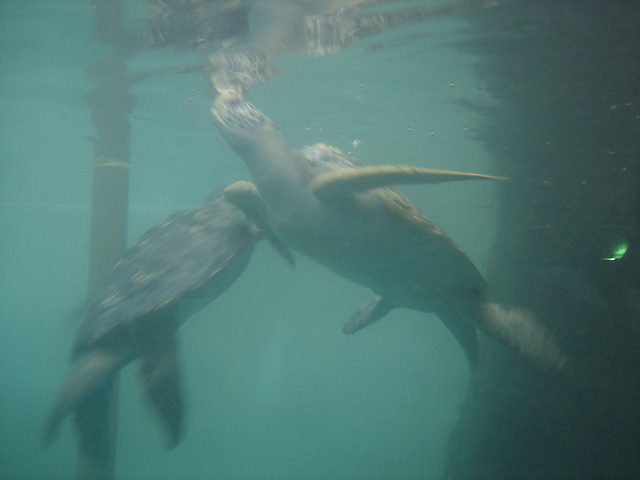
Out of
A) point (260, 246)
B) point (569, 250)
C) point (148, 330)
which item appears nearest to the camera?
point (148, 330)

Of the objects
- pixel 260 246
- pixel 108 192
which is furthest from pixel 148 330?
pixel 260 246

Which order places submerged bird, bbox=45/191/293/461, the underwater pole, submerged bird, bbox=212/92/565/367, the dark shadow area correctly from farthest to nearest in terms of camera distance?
the underwater pole, the dark shadow area, submerged bird, bbox=212/92/565/367, submerged bird, bbox=45/191/293/461

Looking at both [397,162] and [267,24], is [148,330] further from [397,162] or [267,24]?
[397,162]

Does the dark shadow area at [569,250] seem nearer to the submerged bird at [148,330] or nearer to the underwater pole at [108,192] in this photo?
the submerged bird at [148,330]

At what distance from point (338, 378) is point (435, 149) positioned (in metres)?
32.0

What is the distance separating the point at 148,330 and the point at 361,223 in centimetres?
247

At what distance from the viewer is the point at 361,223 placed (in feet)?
13.0

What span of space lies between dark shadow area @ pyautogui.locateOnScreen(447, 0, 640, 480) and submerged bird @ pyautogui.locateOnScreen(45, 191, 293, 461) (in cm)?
632

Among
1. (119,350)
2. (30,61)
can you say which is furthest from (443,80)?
(30,61)

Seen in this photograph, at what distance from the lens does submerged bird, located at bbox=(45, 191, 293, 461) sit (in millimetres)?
3332

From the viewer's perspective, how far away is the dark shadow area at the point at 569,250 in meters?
6.16

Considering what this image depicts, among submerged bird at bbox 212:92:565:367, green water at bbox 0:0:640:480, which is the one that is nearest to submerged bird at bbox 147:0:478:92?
green water at bbox 0:0:640:480

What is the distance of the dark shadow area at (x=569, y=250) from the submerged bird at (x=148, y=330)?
632 centimetres

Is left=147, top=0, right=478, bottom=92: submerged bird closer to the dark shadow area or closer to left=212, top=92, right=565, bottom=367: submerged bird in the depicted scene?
the dark shadow area
